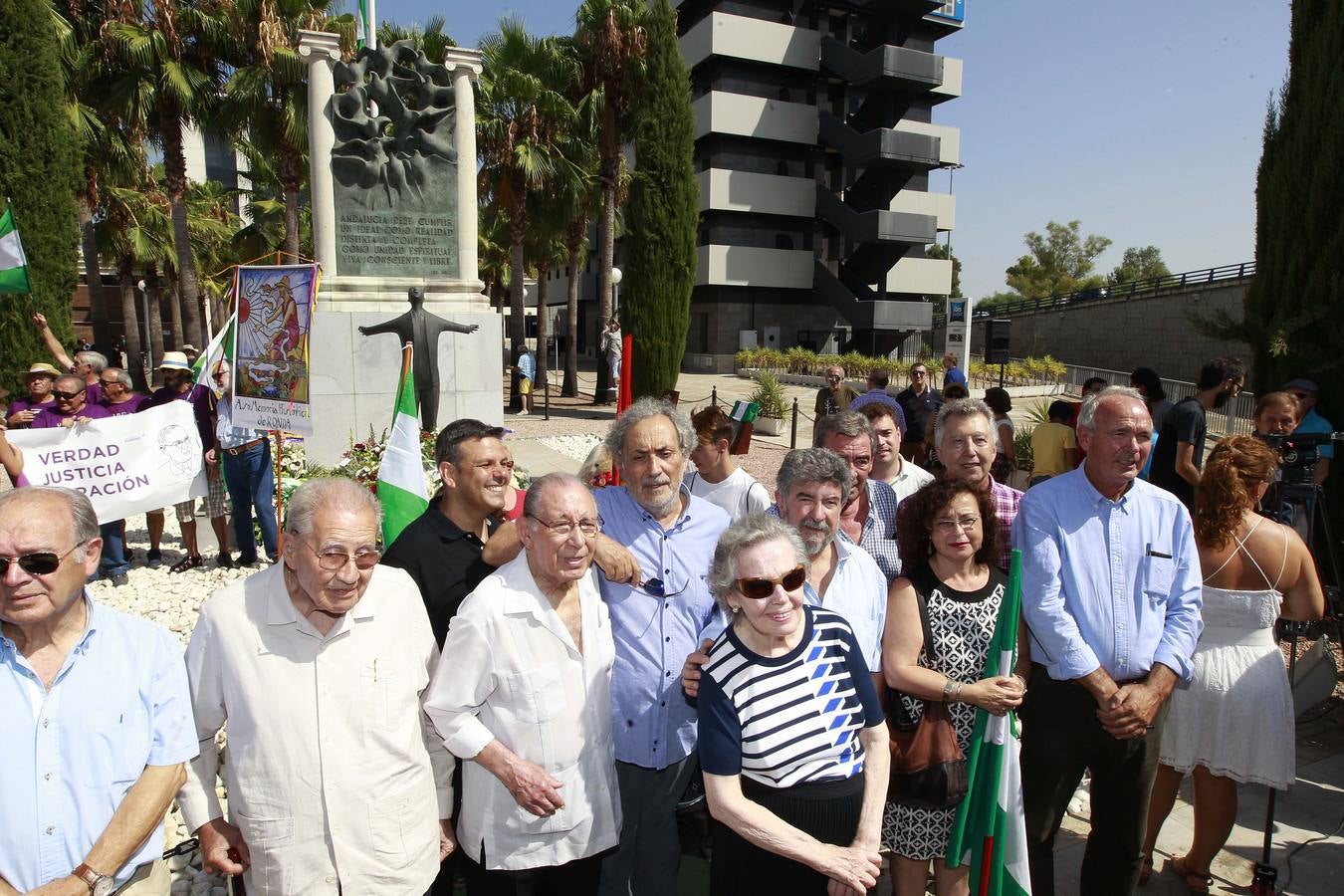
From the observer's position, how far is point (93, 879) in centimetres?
201

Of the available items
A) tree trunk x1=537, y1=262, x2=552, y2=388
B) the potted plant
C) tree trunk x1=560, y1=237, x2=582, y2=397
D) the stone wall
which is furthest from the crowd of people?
the stone wall

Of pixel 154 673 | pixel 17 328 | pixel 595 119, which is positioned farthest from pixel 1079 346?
pixel 154 673

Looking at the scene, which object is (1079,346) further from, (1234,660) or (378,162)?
(1234,660)

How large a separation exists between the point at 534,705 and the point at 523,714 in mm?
45

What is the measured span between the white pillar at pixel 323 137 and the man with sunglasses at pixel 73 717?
8.65m

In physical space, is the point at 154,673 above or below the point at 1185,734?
above

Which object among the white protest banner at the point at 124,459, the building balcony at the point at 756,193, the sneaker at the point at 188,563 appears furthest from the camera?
the building balcony at the point at 756,193

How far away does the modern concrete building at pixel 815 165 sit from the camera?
3469cm

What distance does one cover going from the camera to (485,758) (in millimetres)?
2404

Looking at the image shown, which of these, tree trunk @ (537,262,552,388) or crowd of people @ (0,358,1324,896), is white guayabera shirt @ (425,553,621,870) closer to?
crowd of people @ (0,358,1324,896)

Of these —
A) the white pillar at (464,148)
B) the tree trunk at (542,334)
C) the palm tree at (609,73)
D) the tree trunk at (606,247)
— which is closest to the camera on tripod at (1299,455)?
the white pillar at (464,148)

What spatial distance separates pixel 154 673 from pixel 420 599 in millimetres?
721

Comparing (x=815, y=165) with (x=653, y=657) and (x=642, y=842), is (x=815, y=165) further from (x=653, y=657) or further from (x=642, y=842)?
(x=642, y=842)

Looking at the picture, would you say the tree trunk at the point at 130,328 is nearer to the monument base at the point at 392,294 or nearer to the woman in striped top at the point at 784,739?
the monument base at the point at 392,294
